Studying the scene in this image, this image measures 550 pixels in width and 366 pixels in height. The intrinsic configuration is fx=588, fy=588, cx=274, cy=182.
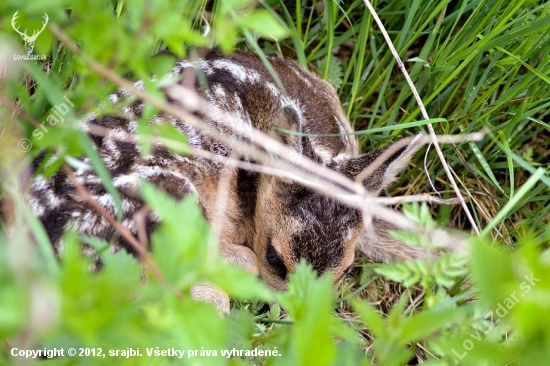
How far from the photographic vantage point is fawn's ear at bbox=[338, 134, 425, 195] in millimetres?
3248

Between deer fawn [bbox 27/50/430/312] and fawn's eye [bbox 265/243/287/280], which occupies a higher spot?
deer fawn [bbox 27/50/430/312]

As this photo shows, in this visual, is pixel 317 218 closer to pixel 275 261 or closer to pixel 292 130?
pixel 275 261

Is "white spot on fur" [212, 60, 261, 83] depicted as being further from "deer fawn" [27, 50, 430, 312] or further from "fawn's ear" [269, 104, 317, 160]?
"fawn's ear" [269, 104, 317, 160]

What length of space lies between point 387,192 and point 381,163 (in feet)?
3.31

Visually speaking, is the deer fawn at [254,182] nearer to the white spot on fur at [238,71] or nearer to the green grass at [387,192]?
the white spot on fur at [238,71]

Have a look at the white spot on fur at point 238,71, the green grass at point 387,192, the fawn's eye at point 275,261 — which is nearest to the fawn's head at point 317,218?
the fawn's eye at point 275,261

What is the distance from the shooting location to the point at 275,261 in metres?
3.67

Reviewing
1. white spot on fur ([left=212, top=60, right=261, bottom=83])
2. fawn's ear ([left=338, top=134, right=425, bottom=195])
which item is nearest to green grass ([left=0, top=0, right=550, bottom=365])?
white spot on fur ([left=212, top=60, right=261, bottom=83])

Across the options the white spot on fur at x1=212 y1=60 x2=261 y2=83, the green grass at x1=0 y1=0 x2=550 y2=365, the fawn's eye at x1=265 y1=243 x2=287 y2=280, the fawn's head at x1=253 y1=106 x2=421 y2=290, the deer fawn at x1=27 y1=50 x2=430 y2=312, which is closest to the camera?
the green grass at x1=0 y1=0 x2=550 y2=365

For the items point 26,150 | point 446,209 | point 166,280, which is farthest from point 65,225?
point 446,209

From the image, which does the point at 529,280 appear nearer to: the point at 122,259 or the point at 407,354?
the point at 407,354

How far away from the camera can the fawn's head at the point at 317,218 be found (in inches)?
133

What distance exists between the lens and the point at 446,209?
14.2 ft

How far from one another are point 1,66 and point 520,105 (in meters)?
Result: 3.29
